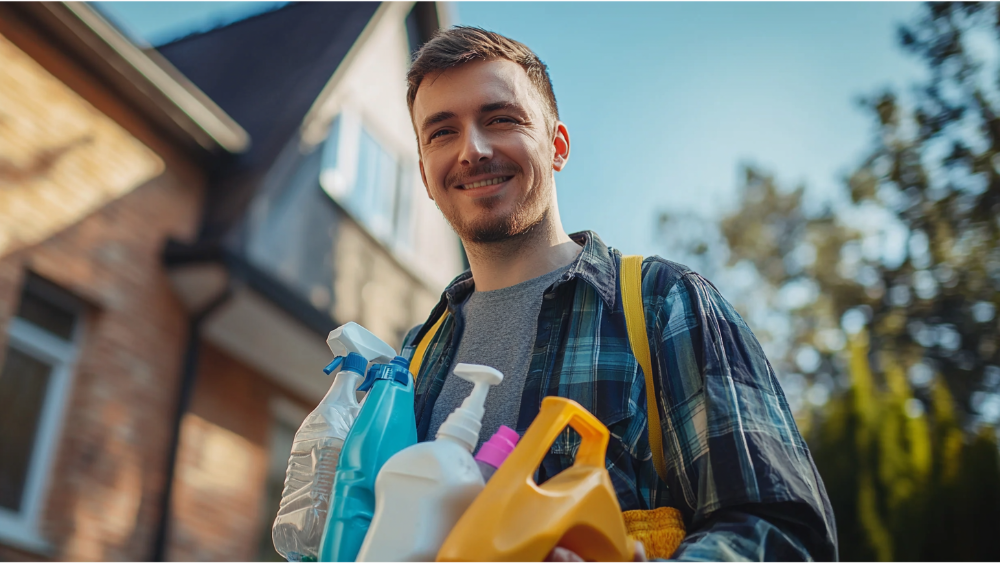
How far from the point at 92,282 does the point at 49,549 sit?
6.84 ft

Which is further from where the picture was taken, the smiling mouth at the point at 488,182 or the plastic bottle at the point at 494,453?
the smiling mouth at the point at 488,182

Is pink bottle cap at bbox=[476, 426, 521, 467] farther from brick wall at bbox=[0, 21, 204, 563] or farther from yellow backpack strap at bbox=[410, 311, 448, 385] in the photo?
brick wall at bbox=[0, 21, 204, 563]

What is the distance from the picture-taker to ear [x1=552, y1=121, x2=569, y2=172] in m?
2.28

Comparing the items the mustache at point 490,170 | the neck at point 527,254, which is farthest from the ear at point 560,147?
the mustache at point 490,170

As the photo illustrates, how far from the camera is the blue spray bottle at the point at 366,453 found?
1.47 m

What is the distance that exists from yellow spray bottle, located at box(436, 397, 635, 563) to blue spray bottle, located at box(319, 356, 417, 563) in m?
0.27

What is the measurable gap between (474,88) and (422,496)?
1.08 m

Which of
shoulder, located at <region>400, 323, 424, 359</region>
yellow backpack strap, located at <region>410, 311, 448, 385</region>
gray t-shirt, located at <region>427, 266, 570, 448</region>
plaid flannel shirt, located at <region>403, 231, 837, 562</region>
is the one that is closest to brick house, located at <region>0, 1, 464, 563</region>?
shoulder, located at <region>400, 323, 424, 359</region>

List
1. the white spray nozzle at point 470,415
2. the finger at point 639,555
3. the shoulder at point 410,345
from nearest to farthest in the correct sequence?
the finger at point 639,555, the white spray nozzle at point 470,415, the shoulder at point 410,345

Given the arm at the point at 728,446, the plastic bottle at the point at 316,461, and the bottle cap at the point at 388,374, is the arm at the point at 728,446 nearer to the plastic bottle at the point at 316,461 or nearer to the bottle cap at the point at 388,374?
the bottle cap at the point at 388,374

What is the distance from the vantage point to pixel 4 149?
20.5 ft

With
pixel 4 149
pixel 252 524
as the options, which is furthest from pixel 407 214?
pixel 4 149

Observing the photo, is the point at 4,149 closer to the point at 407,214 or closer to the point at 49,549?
the point at 49,549

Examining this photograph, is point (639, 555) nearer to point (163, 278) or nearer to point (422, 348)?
point (422, 348)
